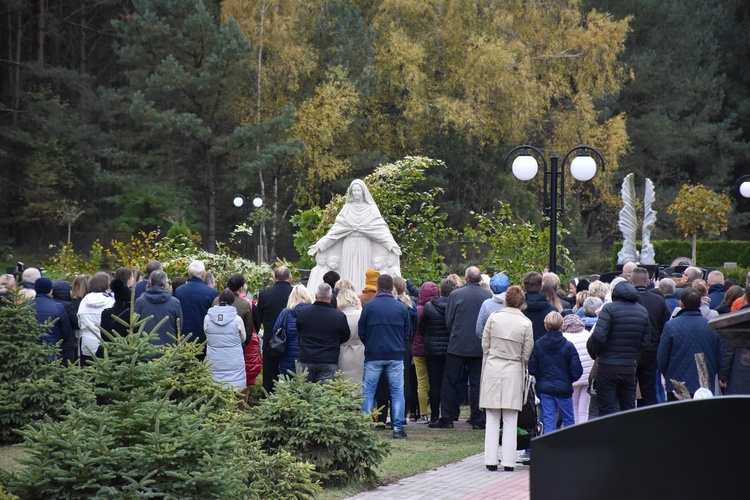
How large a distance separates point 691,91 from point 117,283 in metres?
38.9

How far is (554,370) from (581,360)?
0.85 metres

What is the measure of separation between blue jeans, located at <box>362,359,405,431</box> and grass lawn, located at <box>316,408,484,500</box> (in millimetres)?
443

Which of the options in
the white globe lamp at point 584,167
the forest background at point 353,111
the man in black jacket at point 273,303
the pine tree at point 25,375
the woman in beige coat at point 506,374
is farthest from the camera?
the forest background at point 353,111

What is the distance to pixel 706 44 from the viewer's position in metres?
45.5

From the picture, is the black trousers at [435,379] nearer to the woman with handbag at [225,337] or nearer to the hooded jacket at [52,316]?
the woman with handbag at [225,337]

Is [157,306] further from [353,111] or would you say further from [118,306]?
[353,111]

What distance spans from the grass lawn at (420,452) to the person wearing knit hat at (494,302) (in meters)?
1.24

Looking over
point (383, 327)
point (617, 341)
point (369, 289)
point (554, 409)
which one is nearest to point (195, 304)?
point (369, 289)

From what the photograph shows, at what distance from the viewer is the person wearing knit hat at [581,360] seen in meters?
9.77

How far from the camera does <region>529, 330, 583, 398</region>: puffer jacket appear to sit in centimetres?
905

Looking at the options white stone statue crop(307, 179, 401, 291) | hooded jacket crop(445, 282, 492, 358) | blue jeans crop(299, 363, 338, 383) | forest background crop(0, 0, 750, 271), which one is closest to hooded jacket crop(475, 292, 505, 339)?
hooded jacket crop(445, 282, 492, 358)

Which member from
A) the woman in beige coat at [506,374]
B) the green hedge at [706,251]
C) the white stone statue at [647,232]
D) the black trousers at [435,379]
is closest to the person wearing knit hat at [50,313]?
the black trousers at [435,379]

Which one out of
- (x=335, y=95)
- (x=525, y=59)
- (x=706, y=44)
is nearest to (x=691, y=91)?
(x=706, y=44)

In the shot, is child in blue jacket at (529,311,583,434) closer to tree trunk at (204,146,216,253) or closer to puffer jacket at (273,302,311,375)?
puffer jacket at (273,302,311,375)
